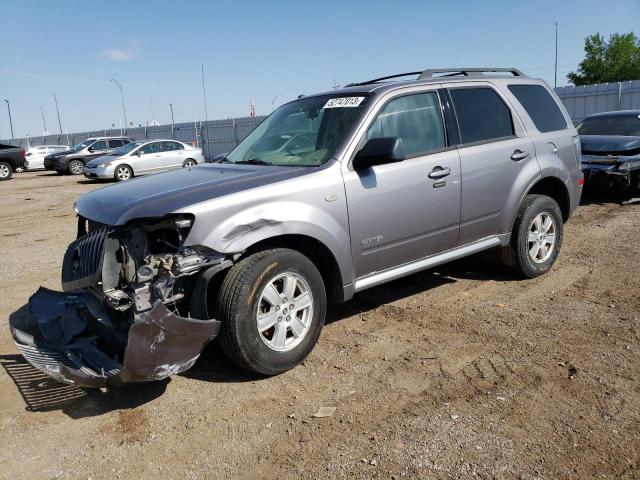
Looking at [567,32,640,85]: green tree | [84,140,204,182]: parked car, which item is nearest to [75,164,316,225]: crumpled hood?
[84,140,204,182]: parked car

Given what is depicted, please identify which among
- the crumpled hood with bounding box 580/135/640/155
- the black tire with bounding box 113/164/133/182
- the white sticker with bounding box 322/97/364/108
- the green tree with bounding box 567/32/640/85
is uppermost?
the green tree with bounding box 567/32/640/85

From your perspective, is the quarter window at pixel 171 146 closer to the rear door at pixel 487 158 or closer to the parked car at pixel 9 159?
the parked car at pixel 9 159

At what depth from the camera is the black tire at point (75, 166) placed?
24734 millimetres

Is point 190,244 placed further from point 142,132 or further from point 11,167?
point 142,132

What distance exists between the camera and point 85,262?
3.72m

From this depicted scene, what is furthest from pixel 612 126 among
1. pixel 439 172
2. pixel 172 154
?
pixel 172 154

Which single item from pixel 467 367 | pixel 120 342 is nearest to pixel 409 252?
pixel 467 367

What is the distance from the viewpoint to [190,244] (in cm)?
337

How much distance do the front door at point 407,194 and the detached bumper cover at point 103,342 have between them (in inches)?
55.4

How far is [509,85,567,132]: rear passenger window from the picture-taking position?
5.62m

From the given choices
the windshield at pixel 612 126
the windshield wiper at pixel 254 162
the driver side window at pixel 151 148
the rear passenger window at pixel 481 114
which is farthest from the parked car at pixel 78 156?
the rear passenger window at pixel 481 114

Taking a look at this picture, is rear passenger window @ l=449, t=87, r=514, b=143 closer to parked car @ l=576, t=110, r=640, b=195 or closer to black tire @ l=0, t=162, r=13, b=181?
parked car @ l=576, t=110, r=640, b=195

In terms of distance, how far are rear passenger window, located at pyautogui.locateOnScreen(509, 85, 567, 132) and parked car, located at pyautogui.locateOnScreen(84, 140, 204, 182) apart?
15.3 meters

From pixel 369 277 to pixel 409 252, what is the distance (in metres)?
0.46
